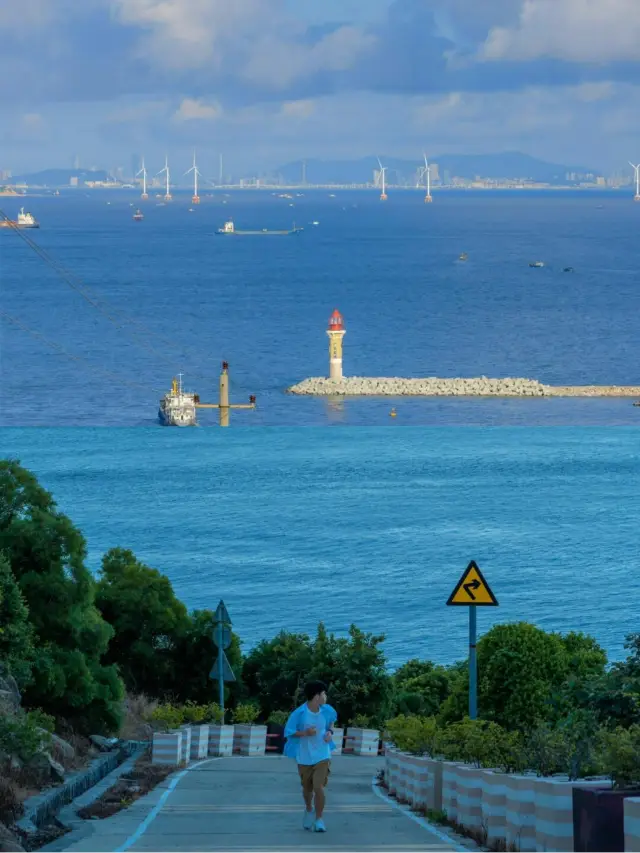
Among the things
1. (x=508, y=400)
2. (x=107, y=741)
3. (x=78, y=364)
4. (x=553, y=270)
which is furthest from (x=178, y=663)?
(x=553, y=270)

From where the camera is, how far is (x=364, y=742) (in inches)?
910

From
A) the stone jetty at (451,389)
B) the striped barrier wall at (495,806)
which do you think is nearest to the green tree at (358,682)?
the striped barrier wall at (495,806)

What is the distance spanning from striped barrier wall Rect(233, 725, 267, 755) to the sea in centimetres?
1880

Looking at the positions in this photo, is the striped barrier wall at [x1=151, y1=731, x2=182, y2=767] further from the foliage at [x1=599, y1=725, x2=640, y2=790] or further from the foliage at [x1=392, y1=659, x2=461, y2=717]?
the foliage at [x1=392, y1=659, x2=461, y2=717]

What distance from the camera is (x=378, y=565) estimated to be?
5641cm

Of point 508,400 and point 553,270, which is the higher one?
point 553,270

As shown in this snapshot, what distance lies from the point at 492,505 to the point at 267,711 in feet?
147

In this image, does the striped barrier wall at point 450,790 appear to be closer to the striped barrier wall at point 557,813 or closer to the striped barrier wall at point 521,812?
the striped barrier wall at point 521,812

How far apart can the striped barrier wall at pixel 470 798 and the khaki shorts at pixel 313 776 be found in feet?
3.47

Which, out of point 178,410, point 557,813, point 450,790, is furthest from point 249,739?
point 178,410

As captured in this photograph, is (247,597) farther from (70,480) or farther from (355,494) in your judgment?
(70,480)

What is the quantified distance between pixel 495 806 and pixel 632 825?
265cm

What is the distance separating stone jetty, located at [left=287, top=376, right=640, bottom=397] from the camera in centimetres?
9575

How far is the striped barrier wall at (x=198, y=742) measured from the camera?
19406 mm
